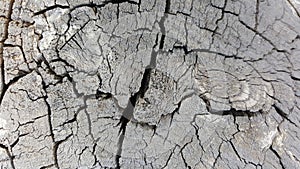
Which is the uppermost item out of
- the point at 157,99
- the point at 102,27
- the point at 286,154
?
the point at 102,27

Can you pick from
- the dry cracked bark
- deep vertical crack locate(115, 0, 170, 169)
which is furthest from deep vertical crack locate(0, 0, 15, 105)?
deep vertical crack locate(115, 0, 170, 169)

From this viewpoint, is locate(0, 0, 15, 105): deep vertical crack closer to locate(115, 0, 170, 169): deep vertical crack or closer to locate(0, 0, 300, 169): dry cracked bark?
locate(0, 0, 300, 169): dry cracked bark

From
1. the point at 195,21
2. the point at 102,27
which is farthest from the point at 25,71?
the point at 195,21

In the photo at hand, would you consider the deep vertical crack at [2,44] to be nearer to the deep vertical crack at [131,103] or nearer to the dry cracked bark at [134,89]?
the dry cracked bark at [134,89]

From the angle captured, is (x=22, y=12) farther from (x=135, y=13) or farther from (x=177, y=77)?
(x=177, y=77)

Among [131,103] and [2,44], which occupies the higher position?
[2,44]

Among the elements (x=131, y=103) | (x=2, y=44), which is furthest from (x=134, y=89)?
(x=2, y=44)

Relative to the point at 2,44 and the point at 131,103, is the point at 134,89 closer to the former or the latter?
the point at 131,103

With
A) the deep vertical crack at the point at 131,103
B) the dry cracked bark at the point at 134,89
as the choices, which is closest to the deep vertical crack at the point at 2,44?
the dry cracked bark at the point at 134,89
